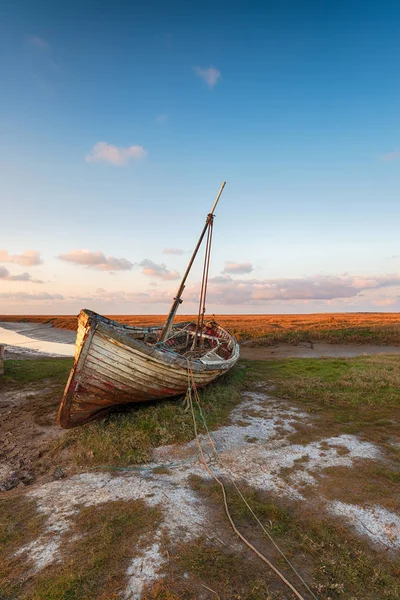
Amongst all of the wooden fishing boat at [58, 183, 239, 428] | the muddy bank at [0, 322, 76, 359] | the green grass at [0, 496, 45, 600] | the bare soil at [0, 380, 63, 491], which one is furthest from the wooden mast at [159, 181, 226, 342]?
the muddy bank at [0, 322, 76, 359]

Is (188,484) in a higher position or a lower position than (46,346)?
lower

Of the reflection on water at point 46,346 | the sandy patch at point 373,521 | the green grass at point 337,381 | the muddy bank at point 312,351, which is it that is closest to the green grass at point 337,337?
the muddy bank at point 312,351

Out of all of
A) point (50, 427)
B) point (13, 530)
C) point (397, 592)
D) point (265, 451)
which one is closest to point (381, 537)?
point (397, 592)

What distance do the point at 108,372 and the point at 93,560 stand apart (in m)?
4.59

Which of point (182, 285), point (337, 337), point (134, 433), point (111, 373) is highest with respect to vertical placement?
point (182, 285)

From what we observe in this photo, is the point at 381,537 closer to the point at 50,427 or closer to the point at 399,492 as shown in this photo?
the point at 399,492

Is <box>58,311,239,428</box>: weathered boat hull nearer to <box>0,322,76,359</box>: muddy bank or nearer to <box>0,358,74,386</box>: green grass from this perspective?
<box>0,358,74,386</box>: green grass

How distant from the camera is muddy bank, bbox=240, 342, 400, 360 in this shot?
23.1 metres

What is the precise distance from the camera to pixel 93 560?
4203mm

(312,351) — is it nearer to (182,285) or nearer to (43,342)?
(182,285)

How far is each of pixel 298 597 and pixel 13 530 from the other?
4.00 meters

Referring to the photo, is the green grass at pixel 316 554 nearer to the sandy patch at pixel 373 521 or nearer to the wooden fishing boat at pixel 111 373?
the sandy patch at pixel 373 521

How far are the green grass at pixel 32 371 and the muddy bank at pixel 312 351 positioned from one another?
452 inches

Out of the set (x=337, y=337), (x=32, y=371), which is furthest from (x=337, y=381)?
(x=337, y=337)
